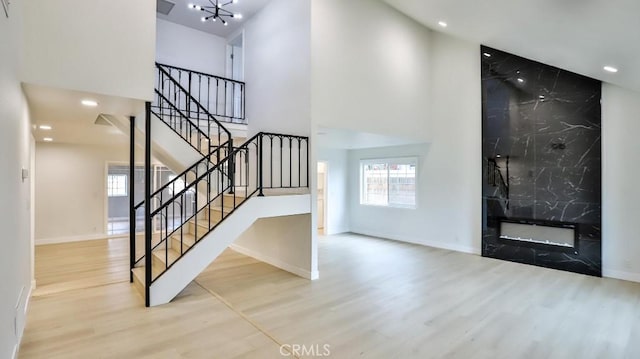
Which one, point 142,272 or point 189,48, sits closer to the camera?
point 142,272

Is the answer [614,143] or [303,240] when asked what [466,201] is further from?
[303,240]

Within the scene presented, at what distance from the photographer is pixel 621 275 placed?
491cm

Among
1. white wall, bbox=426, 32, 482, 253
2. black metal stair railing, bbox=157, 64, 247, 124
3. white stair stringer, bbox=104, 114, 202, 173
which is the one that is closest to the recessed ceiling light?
white stair stringer, bbox=104, 114, 202, 173

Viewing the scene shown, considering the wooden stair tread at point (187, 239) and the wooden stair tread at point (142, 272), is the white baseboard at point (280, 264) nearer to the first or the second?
the wooden stair tread at point (187, 239)

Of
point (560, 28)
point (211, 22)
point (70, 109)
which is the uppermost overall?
point (211, 22)

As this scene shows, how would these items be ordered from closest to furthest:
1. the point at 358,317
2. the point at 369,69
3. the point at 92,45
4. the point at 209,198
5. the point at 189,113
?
1. the point at 92,45
2. the point at 358,317
3. the point at 209,198
4. the point at 369,69
5. the point at 189,113

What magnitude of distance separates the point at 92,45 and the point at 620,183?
7.24m

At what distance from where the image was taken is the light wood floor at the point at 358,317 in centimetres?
285

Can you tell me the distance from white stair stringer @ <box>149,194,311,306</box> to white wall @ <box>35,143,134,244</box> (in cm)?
556

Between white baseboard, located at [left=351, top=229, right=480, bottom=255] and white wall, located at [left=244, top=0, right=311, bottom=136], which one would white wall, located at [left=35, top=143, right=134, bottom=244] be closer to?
white wall, located at [left=244, top=0, right=311, bottom=136]

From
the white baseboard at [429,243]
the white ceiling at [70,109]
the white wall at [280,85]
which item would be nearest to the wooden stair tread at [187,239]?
the white wall at [280,85]

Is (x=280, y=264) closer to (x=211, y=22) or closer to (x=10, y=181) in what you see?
(x=10, y=181)

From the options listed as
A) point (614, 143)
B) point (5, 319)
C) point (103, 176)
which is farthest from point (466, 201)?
point (103, 176)

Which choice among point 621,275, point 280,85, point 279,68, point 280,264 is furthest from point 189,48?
point 621,275
